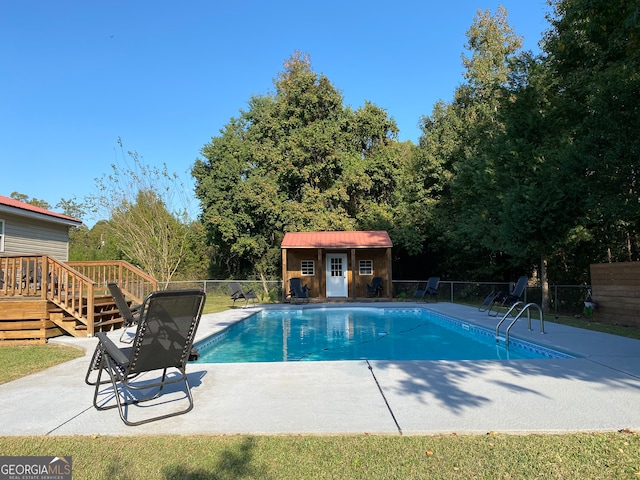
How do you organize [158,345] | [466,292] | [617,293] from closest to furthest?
[158,345] < [617,293] < [466,292]

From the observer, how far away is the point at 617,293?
10000 mm

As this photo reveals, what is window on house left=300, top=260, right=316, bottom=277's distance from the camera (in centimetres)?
1912

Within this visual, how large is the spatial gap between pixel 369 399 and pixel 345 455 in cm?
130

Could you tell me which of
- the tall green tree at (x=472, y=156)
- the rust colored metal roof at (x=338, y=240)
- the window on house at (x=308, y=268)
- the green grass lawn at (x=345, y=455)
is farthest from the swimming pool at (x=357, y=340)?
the tall green tree at (x=472, y=156)

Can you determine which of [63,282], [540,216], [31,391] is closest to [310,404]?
[31,391]

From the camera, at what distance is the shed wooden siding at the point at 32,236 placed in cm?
1307

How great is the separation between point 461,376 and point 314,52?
28077 mm

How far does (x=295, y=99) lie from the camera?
23.5 metres

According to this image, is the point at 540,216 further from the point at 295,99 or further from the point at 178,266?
the point at 178,266

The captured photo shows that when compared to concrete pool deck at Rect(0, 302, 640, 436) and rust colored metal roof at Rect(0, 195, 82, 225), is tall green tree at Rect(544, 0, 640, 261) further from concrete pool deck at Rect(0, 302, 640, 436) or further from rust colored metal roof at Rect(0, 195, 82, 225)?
rust colored metal roof at Rect(0, 195, 82, 225)

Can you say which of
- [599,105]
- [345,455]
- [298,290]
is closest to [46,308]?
[345,455]

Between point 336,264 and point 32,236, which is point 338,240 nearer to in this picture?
point 336,264

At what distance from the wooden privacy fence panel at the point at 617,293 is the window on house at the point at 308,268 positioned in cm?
1137

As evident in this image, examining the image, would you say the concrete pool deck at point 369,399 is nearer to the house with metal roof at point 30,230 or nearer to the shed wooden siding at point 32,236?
the house with metal roof at point 30,230
